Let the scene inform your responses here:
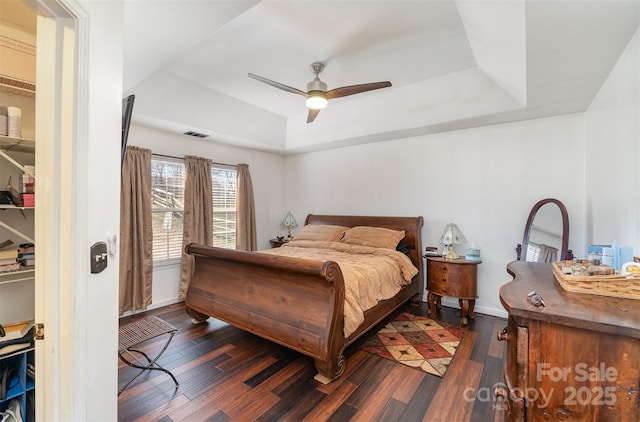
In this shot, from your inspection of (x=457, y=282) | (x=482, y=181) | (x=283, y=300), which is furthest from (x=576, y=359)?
(x=482, y=181)

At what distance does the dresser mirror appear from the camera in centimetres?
285

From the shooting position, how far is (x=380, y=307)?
→ 2754 millimetres

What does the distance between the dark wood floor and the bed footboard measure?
0.22 metres

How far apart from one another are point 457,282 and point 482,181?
51.0 inches

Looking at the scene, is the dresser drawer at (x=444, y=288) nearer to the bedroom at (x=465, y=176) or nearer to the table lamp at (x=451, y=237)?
the table lamp at (x=451, y=237)

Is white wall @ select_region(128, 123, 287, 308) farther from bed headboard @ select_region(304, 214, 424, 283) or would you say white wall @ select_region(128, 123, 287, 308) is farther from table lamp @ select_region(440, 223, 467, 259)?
table lamp @ select_region(440, 223, 467, 259)

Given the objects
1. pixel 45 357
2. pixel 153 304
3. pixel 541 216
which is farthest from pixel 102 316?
pixel 541 216

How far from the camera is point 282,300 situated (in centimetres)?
230

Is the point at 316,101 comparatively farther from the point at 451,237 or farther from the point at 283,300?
Result: the point at 451,237

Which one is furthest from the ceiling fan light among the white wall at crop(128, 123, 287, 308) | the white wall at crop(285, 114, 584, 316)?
the white wall at crop(128, 123, 287, 308)

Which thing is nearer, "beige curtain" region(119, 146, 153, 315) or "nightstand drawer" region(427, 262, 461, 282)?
"nightstand drawer" region(427, 262, 461, 282)

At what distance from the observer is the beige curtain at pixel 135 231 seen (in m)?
3.24

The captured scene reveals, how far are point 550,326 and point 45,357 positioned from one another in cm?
180

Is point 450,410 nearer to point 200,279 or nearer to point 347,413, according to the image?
point 347,413
